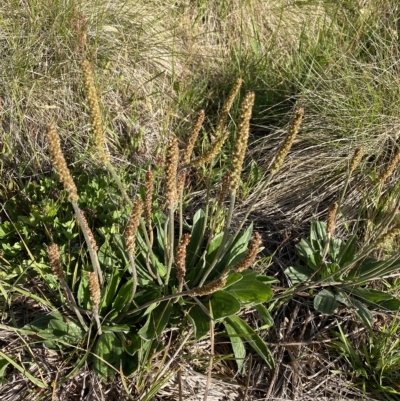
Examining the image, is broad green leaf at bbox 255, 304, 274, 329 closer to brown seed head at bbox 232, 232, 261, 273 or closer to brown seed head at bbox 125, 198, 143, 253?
brown seed head at bbox 232, 232, 261, 273

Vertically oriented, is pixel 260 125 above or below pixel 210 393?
above

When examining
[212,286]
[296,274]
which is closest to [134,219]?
[212,286]

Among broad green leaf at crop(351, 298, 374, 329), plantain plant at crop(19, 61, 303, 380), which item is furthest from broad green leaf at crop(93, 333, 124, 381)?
broad green leaf at crop(351, 298, 374, 329)

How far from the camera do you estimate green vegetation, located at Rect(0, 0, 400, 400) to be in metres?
1.72

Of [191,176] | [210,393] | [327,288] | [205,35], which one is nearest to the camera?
[210,393]

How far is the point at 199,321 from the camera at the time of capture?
5.87 ft

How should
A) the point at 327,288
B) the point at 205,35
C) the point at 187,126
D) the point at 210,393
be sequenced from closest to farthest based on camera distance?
the point at 210,393, the point at 327,288, the point at 187,126, the point at 205,35

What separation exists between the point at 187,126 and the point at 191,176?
357 mm

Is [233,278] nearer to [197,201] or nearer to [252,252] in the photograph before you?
[252,252]

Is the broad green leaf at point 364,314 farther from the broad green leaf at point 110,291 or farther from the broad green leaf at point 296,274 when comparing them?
the broad green leaf at point 110,291

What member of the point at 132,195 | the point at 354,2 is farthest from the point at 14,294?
the point at 354,2

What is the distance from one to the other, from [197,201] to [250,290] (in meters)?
0.74

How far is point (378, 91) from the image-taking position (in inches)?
112

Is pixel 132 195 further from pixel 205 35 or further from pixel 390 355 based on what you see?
pixel 205 35
